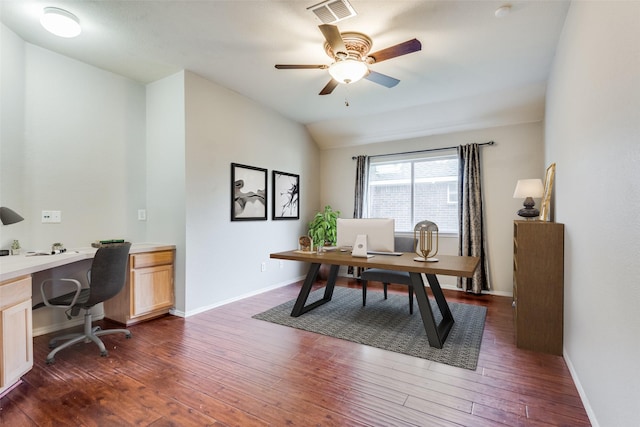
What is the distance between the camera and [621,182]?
1321 mm

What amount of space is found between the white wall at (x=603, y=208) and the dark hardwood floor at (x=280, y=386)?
14.4 inches

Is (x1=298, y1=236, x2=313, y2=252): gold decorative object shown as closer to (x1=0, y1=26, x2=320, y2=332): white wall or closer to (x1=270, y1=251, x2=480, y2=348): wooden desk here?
(x1=270, y1=251, x2=480, y2=348): wooden desk

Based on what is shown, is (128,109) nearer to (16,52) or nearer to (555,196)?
(16,52)

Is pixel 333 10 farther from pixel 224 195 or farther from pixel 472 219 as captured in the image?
pixel 472 219

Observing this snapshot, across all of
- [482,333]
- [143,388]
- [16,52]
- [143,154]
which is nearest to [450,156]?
[482,333]

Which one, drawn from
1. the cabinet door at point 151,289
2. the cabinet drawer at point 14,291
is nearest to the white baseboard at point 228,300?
the cabinet door at point 151,289

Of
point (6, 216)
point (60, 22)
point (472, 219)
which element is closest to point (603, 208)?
point (472, 219)

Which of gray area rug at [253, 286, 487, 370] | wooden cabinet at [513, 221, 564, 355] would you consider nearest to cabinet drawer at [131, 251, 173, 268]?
gray area rug at [253, 286, 487, 370]

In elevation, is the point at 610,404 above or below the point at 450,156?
below

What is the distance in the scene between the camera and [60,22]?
233cm

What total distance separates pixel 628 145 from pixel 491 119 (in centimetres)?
348

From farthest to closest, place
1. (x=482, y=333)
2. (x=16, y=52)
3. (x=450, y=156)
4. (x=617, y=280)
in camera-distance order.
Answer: (x=450, y=156) < (x=482, y=333) < (x=16, y=52) < (x=617, y=280)

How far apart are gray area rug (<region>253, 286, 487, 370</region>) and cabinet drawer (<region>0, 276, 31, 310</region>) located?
1.98 m

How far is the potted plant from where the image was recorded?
5.25m
